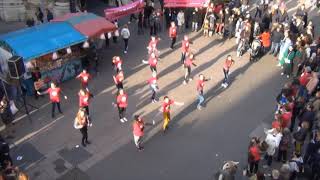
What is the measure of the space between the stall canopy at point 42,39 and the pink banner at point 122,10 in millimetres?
2829

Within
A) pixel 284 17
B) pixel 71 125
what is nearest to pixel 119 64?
pixel 71 125

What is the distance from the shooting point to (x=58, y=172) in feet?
47.5

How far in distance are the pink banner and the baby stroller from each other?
6108mm

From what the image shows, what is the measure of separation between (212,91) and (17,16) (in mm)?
11763

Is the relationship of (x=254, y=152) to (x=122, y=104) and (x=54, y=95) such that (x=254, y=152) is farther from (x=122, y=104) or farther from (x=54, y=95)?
(x=54, y=95)

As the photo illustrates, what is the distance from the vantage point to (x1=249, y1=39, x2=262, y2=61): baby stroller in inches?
824

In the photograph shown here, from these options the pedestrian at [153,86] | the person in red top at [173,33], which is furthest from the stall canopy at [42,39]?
the person in red top at [173,33]

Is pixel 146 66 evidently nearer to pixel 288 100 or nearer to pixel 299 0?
pixel 288 100

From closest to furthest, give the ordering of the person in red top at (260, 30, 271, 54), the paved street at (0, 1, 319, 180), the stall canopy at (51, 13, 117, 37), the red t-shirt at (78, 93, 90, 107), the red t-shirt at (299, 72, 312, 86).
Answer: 1. the paved street at (0, 1, 319, 180)
2. the red t-shirt at (78, 93, 90, 107)
3. the red t-shirt at (299, 72, 312, 86)
4. the stall canopy at (51, 13, 117, 37)
5. the person in red top at (260, 30, 271, 54)

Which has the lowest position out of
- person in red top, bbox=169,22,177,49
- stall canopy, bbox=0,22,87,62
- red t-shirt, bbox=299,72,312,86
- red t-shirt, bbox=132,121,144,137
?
red t-shirt, bbox=132,121,144,137

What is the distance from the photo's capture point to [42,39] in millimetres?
18250

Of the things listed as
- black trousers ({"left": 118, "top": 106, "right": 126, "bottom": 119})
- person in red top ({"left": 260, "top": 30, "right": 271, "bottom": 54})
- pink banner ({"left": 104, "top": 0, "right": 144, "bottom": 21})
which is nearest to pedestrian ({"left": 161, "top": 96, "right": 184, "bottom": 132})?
black trousers ({"left": 118, "top": 106, "right": 126, "bottom": 119})

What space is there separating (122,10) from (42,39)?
202 inches

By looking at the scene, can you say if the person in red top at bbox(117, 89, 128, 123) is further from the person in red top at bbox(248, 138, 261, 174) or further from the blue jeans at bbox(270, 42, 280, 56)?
the blue jeans at bbox(270, 42, 280, 56)
